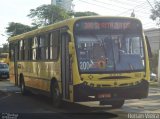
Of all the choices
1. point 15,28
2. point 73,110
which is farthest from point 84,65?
point 15,28

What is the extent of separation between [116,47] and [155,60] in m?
41.5

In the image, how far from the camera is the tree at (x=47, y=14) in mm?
91250

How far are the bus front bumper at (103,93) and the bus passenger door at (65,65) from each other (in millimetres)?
872

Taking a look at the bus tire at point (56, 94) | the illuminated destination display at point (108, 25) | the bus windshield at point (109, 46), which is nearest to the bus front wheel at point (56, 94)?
the bus tire at point (56, 94)

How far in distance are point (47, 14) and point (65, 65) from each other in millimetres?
76461

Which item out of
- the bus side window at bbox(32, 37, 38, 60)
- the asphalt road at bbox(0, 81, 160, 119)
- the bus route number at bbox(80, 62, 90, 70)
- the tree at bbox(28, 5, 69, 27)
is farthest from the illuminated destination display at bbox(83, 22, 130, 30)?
the tree at bbox(28, 5, 69, 27)

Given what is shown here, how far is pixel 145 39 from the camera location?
53.9ft

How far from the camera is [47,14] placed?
92562 millimetres

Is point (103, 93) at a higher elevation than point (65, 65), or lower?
lower

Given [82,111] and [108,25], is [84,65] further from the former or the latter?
[82,111]

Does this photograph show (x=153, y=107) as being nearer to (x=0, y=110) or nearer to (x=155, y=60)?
(x=0, y=110)

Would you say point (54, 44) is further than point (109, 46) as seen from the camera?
Yes

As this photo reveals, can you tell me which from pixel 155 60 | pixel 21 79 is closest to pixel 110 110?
pixel 21 79

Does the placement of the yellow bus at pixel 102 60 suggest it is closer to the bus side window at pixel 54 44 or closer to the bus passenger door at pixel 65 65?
the bus passenger door at pixel 65 65
